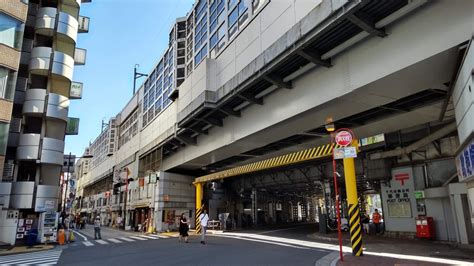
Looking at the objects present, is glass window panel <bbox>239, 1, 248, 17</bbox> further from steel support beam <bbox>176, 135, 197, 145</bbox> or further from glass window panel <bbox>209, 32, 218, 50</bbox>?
steel support beam <bbox>176, 135, 197, 145</bbox>

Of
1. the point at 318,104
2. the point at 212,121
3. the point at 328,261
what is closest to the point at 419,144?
the point at 318,104

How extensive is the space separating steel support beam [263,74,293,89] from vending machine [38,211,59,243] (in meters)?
17.2

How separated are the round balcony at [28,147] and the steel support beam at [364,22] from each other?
70.3ft

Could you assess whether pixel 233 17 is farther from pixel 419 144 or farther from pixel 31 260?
pixel 31 260

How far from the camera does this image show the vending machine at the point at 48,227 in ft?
71.2

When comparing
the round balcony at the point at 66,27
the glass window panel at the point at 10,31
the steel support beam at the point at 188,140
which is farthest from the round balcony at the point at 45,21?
the steel support beam at the point at 188,140

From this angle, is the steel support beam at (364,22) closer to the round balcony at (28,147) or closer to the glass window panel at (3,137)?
the glass window panel at (3,137)

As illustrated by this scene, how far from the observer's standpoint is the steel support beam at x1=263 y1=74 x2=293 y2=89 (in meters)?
13.7

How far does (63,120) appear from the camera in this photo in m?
24.9

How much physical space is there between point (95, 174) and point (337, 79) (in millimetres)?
65073

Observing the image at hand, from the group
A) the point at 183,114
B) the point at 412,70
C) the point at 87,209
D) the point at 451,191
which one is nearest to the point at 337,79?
the point at 412,70

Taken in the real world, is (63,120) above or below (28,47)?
below

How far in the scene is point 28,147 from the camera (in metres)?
22.6

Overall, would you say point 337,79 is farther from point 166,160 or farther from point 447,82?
point 166,160
